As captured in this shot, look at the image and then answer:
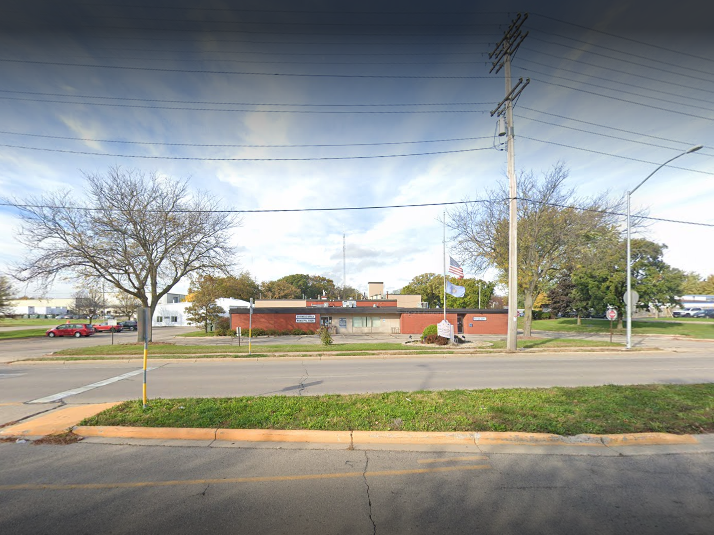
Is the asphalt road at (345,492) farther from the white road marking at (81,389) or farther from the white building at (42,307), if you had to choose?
the white building at (42,307)

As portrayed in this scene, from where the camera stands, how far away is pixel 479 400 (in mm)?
7387

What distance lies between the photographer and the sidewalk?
17.3 ft

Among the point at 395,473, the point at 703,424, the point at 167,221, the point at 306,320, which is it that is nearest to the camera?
the point at 395,473

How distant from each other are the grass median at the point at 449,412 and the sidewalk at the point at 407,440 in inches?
7.2

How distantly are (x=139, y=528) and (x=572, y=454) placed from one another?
553 cm

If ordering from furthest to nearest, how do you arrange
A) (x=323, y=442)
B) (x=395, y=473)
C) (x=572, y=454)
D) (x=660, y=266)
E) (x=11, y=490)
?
1. (x=660, y=266)
2. (x=323, y=442)
3. (x=572, y=454)
4. (x=395, y=473)
5. (x=11, y=490)

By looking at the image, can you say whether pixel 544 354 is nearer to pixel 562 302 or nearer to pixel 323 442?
pixel 323 442

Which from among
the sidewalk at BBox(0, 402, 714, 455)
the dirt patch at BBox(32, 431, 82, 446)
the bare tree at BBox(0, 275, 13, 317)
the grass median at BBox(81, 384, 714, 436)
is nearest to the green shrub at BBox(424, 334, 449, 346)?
the grass median at BBox(81, 384, 714, 436)

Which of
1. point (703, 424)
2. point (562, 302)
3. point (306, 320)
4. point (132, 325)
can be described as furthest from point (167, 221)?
point (562, 302)

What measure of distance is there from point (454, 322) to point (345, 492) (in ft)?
114

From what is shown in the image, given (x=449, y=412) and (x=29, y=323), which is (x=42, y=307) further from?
(x=449, y=412)

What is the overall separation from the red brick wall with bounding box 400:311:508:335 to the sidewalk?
1242 inches

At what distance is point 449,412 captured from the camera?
6.51 meters

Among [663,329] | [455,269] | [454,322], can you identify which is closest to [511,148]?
[455,269]
